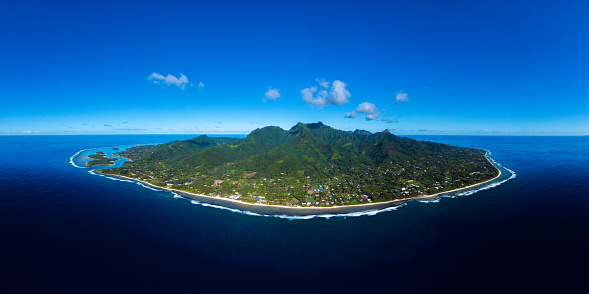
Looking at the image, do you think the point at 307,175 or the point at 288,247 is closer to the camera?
the point at 288,247

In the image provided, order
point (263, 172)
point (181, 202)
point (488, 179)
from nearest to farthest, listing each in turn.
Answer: point (181, 202) → point (488, 179) → point (263, 172)

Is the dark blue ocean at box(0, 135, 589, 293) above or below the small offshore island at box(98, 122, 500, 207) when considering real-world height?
below

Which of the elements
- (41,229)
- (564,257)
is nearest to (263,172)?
(41,229)

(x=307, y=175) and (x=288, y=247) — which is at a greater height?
(x=307, y=175)

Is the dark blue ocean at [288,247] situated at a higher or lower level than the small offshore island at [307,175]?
lower

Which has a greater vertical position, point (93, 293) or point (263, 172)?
point (263, 172)

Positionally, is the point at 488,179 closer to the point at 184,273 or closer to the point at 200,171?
the point at 184,273

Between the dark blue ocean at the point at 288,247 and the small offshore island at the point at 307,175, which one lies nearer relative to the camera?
the dark blue ocean at the point at 288,247

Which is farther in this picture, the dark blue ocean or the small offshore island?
the small offshore island
